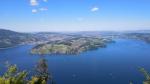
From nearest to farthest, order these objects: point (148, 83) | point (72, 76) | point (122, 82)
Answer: point (148, 83) → point (122, 82) → point (72, 76)

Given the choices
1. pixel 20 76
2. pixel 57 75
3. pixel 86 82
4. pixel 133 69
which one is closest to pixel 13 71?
pixel 20 76

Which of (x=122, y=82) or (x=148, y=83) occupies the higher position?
(x=148, y=83)

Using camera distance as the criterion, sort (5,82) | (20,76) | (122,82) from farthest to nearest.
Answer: (122,82) → (20,76) → (5,82)

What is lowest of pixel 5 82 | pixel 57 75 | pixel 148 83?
pixel 57 75

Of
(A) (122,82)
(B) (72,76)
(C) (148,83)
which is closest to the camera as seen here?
(C) (148,83)

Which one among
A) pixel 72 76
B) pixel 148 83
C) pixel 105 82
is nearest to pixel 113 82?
pixel 105 82

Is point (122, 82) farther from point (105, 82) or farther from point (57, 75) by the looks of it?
point (57, 75)

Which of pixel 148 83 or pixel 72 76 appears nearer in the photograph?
pixel 148 83

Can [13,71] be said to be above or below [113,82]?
above

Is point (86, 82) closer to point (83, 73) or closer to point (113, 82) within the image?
point (113, 82)
